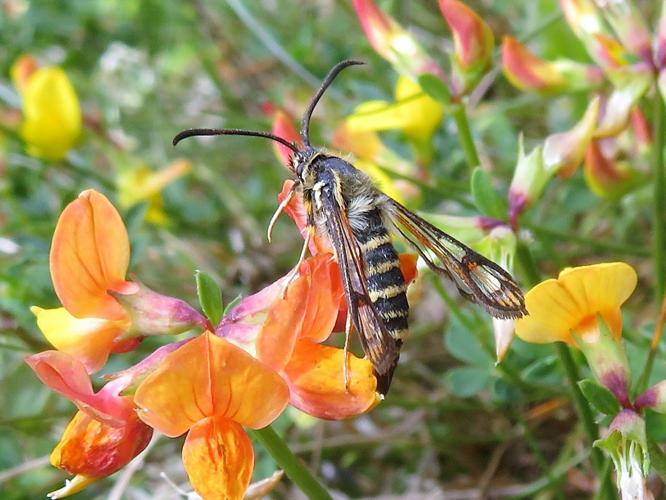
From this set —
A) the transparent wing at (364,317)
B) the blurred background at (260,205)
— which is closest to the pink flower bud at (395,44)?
the blurred background at (260,205)

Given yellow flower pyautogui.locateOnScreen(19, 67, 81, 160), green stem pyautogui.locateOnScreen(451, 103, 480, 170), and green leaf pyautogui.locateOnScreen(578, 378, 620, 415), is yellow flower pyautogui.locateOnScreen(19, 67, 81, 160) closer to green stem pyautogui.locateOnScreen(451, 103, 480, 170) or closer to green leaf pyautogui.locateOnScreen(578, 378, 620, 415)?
green stem pyautogui.locateOnScreen(451, 103, 480, 170)

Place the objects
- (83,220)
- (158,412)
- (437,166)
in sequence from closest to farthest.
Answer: (158,412), (83,220), (437,166)

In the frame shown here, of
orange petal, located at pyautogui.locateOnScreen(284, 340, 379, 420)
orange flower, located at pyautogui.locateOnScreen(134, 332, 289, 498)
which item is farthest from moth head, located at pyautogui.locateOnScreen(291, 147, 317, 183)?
orange flower, located at pyautogui.locateOnScreen(134, 332, 289, 498)

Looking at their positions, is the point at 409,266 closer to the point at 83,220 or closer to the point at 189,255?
the point at 83,220

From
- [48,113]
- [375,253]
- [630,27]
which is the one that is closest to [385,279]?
[375,253]

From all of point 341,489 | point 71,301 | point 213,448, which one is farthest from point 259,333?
point 341,489

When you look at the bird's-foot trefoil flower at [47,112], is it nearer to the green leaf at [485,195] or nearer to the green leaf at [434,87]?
the green leaf at [434,87]

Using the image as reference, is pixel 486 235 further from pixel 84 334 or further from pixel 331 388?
pixel 84 334
